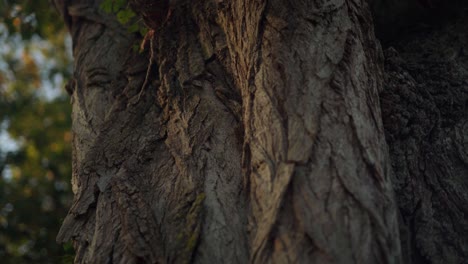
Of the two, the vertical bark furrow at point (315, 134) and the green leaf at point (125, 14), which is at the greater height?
the green leaf at point (125, 14)

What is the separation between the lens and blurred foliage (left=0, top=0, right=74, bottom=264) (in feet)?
19.1

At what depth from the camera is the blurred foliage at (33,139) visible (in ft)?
19.1

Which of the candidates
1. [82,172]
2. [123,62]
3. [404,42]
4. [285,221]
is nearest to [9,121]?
[123,62]

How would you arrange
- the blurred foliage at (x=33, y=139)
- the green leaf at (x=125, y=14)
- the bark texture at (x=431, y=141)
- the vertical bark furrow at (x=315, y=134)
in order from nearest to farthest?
the vertical bark furrow at (x=315, y=134) < the bark texture at (x=431, y=141) < the green leaf at (x=125, y=14) < the blurred foliage at (x=33, y=139)

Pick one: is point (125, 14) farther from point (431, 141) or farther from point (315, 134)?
point (431, 141)

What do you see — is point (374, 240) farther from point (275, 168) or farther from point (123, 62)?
point (123, 62)

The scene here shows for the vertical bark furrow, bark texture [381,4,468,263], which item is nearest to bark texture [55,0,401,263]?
the vertical bark furrow

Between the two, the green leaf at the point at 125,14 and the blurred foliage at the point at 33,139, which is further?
the blurred foliage at the point at 33,139

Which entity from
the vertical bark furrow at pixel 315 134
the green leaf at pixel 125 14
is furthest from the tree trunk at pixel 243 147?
the green leaf at pixel 125 14

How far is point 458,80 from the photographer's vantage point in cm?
328

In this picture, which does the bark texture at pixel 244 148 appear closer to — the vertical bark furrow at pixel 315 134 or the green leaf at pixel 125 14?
the vertical bark furrow at pixel 315 134

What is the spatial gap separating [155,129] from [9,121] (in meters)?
6.37

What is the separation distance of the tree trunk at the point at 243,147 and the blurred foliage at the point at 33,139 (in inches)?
36.8

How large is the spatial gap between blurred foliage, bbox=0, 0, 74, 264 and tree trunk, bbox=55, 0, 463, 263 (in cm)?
93
